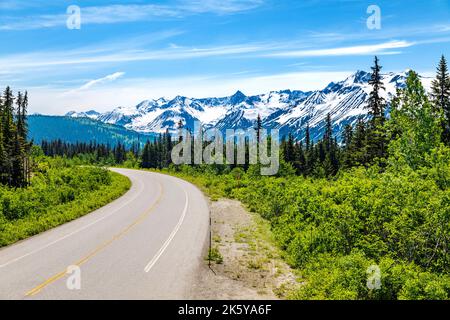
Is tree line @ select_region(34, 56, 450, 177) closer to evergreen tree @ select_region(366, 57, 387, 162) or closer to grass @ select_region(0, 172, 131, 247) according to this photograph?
evergreen tree @ select_region(366, 57, 387, 162)

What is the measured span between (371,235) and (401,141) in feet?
54.2

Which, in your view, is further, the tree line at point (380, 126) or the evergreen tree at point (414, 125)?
the tree line at point (380, 126)

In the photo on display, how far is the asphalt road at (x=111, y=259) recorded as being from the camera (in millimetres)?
11094

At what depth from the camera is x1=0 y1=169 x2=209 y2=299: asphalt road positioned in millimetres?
11094

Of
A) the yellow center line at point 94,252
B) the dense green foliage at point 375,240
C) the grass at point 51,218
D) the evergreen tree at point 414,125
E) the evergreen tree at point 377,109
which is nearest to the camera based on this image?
the dense green foliage at point 375,240

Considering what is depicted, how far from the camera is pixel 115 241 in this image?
17.7 meters

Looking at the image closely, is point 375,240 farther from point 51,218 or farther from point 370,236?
point 51,218

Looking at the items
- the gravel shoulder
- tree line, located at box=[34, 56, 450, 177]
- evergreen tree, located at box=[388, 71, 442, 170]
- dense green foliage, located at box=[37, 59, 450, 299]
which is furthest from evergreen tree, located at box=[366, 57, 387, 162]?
the gravel shoulder

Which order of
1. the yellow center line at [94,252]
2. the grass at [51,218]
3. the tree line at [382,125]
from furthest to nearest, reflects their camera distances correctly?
1. the tree line at [382,125]
2. the grass at [51,218]
3. the yellow center line at [94,252]

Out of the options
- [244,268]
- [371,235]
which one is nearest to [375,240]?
[371,235]

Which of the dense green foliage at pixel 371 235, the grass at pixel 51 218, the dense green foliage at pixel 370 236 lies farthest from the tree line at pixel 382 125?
the grass at pixel 51 218

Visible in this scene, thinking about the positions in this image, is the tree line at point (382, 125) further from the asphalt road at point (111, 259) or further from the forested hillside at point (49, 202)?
the forested hillside at point (49, 202)

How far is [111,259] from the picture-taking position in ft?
47.6
